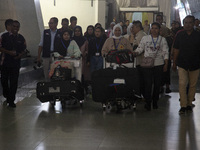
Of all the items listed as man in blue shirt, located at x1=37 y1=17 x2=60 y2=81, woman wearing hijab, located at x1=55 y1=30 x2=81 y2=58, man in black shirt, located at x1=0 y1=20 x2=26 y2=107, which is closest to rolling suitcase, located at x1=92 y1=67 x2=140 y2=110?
woman wearing hijab, located at x1=55 y1=30 x2=81 y2=58

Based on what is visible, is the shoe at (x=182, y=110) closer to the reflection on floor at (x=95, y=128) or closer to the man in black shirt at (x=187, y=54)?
the man in black shirt at (x=187, y=54)

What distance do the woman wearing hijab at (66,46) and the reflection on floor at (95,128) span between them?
120 centimetres

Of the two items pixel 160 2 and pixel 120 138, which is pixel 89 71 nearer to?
pixel 120 138

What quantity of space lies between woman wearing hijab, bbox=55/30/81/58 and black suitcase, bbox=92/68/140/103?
1418mm

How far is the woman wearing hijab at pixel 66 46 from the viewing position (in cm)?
943

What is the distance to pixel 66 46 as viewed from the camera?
31.1 feet

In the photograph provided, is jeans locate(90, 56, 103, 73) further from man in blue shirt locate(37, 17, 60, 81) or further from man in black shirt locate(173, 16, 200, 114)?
man in black shirt locate(173, 16, 200, 114)

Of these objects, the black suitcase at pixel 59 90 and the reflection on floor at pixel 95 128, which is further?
the black suitcase at pixel 59 90

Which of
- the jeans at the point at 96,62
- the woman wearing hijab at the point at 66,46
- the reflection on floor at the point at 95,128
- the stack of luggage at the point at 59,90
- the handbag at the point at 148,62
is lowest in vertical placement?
the reflection on floor at the point at 95,128

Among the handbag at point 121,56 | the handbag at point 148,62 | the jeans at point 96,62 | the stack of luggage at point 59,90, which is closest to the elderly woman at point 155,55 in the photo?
the handbag at point 148,62

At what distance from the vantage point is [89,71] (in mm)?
10750

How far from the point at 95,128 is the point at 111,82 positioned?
1.56 metres

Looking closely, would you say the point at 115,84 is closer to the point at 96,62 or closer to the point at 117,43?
the point at 117,43

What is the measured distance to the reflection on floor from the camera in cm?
576
